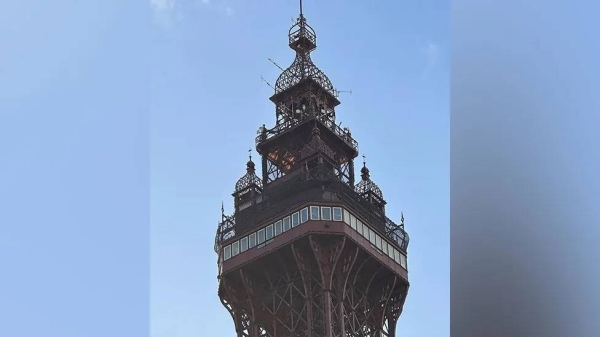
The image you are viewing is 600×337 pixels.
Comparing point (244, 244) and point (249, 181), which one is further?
point (249, 181)

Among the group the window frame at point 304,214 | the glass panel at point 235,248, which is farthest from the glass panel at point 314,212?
the glass panel at point 235,248

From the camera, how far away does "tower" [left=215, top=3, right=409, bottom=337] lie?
8231 cm

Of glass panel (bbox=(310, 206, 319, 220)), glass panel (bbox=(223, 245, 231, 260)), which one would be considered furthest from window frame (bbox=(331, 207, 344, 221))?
glass panel (bbox=(223, 245, 231, 260))

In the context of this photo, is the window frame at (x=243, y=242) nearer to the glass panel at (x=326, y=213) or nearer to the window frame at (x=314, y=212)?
the window frame at (x=314, y=212)

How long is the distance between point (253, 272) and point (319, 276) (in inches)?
210

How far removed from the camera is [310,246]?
81875 millimetres

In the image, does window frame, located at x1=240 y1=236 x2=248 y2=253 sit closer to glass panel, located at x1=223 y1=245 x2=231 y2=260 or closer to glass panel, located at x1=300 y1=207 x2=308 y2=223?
glass panel, located at x1=223 y1=245 x2=231 y2=260

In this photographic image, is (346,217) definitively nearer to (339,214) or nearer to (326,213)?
(339,214)

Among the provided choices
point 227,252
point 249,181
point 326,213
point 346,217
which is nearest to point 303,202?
point 326,213

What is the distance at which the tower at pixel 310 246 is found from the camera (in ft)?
270

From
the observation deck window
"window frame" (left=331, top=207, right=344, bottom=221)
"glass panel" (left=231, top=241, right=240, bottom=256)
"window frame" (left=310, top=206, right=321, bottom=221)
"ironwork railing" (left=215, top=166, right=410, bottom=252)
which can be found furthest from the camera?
"glass panel" (left=231, top=241, right=240, bottom=256)
